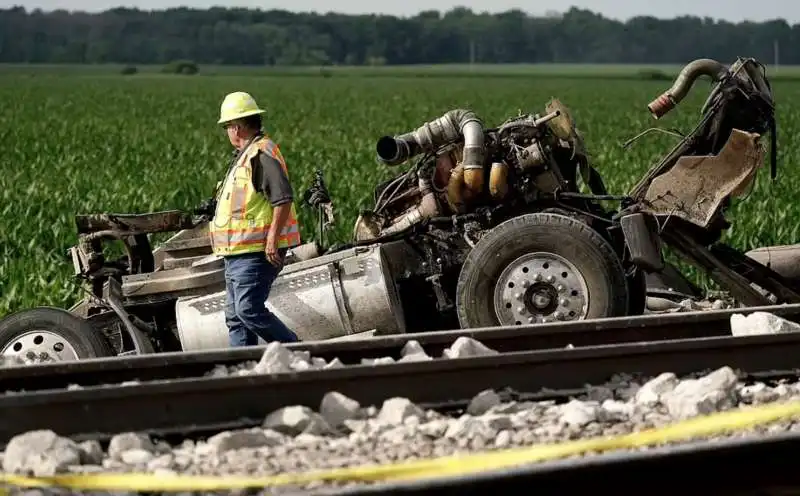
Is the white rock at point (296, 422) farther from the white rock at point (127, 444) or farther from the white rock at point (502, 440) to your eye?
the white rock at point (502, 440)

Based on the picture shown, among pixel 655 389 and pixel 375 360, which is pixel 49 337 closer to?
pixel 375 360

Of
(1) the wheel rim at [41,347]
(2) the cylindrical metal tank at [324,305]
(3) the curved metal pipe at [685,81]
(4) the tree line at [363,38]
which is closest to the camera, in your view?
(1) the wheel rim at [41,347]

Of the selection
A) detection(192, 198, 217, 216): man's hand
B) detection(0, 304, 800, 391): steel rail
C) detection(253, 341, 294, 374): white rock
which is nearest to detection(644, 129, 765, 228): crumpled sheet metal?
detection(0, 304, 800, 391): steel rail

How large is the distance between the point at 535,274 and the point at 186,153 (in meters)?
20.7

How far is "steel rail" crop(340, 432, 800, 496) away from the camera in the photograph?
4.65m

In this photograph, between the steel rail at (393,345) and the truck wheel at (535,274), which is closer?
the steel rail at (393,345)

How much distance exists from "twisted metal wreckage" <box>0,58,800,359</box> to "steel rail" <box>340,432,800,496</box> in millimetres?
3450

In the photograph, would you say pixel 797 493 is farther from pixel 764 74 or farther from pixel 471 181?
pixel 764 74

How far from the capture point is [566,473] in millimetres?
4742

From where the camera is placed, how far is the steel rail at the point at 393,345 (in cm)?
656

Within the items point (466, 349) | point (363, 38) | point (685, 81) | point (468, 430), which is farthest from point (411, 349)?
point (363, 38)

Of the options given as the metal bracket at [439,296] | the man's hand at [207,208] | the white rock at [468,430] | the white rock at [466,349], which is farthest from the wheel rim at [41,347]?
the white rock at [468,430]

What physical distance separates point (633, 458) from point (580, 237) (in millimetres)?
3793

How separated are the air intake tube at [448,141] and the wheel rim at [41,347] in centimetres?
220
